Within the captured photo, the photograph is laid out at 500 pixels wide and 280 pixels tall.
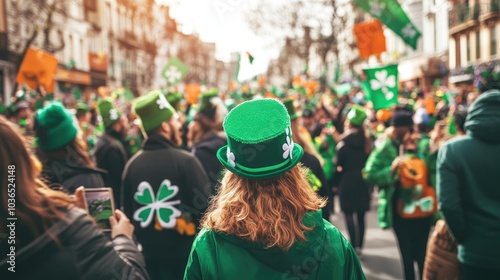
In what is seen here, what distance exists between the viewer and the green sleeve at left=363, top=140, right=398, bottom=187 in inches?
198

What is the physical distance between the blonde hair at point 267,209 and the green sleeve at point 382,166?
3.04 metres

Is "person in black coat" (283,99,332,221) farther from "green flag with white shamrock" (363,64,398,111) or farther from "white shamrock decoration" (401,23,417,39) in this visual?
"white shamrock decoration" (401,23,417,39)

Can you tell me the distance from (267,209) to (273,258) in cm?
18

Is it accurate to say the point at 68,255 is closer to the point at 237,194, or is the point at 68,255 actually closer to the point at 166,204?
the point at 237,194

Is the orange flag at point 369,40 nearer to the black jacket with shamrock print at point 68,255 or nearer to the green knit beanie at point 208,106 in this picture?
the green knit beanie at point 208,106

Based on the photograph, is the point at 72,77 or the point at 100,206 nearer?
the point at 100,206

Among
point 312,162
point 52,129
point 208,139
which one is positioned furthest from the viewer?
point 208,139

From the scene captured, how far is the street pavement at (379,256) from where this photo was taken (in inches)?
235

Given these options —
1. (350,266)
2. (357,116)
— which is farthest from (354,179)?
(350,266)

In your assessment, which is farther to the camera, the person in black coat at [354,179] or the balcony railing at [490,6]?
the balcony railing at [490,6]

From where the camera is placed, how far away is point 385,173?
200 inches

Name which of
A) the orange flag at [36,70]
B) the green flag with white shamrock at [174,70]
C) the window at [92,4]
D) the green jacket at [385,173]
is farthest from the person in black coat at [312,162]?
the window at [92,4]

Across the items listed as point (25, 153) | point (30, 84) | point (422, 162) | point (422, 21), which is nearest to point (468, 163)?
point (422, 162)

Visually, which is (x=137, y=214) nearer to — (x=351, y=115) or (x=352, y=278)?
(x=352, y=278)
